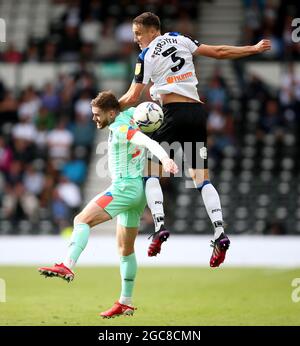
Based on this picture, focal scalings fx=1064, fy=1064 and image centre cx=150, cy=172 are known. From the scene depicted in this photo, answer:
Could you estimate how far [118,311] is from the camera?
10.4m

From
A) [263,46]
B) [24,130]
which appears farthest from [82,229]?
[24,130]

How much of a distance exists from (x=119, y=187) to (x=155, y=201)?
1.19 feet

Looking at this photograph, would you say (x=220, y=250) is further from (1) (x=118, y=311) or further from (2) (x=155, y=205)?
(1) (x=118, y=311)

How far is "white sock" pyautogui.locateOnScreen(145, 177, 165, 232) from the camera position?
9977 millimetres

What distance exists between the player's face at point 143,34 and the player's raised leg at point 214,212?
1.34 meters

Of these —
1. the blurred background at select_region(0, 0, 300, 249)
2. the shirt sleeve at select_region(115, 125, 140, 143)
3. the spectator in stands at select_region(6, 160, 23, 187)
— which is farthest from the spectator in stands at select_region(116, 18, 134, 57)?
the shirt sleeve at select_region(115, 125, 140, 143)

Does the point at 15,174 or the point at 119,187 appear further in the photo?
the point at 15,174

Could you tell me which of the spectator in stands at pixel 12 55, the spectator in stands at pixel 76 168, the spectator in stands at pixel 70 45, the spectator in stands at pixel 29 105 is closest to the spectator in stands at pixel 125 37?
the spectator in stands at pixel 70 45

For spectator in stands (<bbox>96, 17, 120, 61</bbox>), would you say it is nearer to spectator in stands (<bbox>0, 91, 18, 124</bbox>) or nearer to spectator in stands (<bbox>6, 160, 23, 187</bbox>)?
spectator in stands (<bbox>0, 91, 18, 124</bbox>)

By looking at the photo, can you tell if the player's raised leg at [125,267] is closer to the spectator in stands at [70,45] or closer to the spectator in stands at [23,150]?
the spectator in stands at [23,150]

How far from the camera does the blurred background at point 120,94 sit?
1881 cm

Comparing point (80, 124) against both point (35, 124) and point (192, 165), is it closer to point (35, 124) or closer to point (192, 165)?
point (35, 124)

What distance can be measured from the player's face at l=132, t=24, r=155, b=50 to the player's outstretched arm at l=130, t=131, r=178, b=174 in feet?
3.58

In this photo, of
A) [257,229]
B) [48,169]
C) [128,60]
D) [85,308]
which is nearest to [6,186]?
[48,169]
